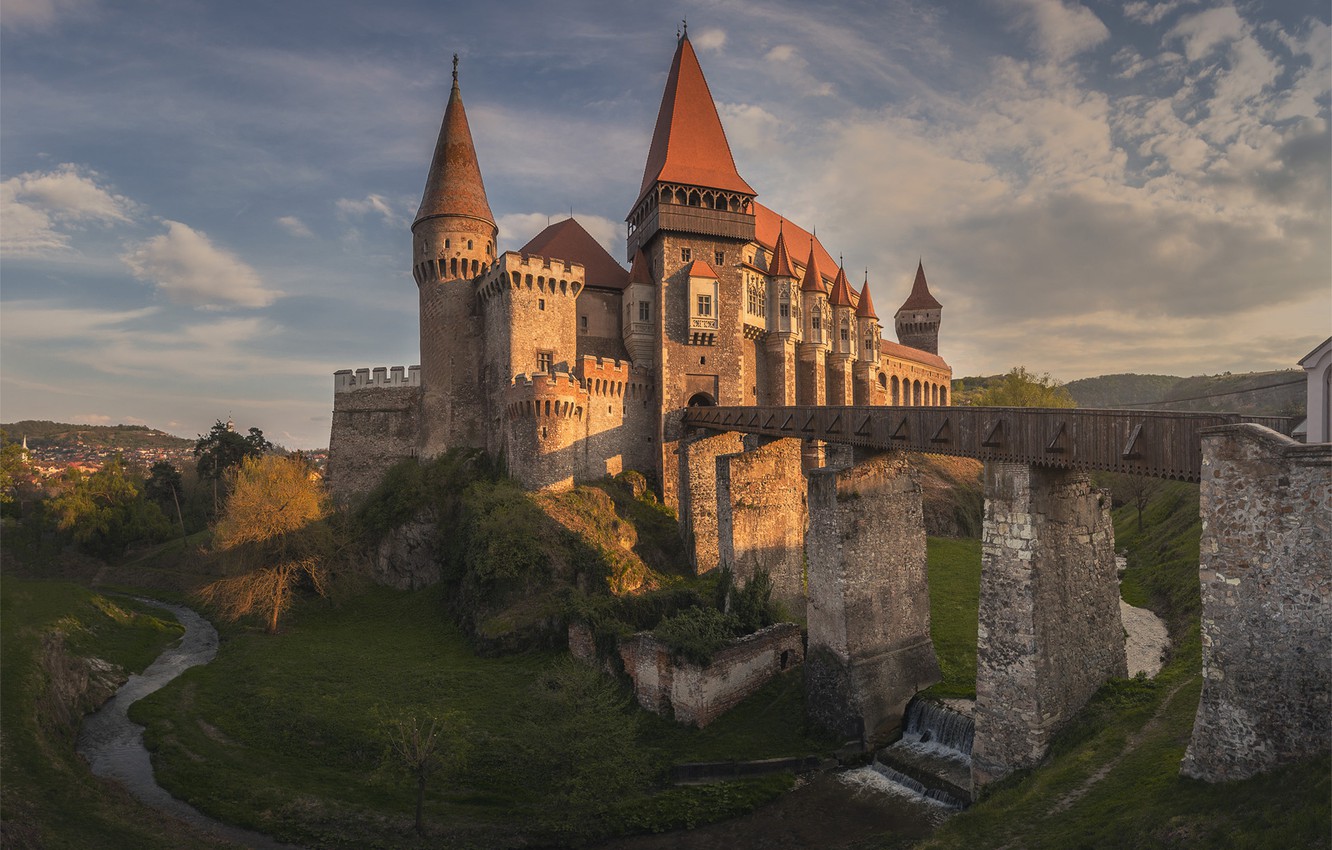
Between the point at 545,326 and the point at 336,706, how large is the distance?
19734 mm

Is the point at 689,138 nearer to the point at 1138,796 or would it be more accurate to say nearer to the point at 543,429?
the point at 543,429

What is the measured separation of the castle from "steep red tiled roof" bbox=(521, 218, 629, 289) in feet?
0.40

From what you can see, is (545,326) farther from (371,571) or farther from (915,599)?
(915,599)

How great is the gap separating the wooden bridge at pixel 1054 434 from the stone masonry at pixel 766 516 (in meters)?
7.45

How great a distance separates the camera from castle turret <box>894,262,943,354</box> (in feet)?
243

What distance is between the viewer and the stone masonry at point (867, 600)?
20.6 meters

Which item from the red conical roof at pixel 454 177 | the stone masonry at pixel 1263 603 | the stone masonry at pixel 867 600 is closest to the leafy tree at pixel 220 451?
the red conical roof at pixel 454 177

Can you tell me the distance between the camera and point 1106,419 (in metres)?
13.8

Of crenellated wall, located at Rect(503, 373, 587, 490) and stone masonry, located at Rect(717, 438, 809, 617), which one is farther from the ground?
crenellated wall, located at Rect(503, 373, 587, 490)

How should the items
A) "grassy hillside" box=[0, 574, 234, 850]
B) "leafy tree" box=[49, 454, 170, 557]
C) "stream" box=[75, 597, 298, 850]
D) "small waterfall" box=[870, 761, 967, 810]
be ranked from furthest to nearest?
1. "leafy tree" box=[49, 454, 170, 557]
2. "small waterfall" box=[870, 761, 967, 810]
3. "stream" box=[75, 597, 298, 850]
4. "grassy hillside" box=[0, 574, 234, 850]

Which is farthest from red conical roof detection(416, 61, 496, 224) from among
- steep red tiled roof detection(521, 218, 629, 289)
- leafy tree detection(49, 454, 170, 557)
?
leafy tree detection(49, 454, 170, 557)

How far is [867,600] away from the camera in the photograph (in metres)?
21.2

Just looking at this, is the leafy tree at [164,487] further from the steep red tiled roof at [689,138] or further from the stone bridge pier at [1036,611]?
the stone bridge pier at [1036,611]

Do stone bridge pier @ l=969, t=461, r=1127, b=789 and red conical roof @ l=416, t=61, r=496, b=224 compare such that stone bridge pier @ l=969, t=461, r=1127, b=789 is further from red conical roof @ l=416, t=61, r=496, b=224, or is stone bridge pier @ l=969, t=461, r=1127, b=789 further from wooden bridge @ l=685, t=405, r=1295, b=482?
red conical roof @ l=416, t=61, r=496, b=224
